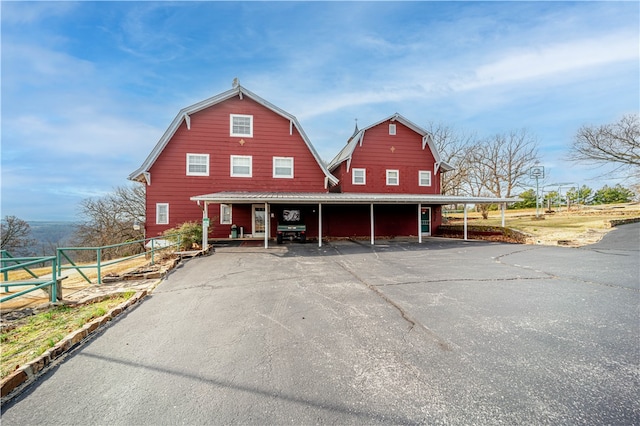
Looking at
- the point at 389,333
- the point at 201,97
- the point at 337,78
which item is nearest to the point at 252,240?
the point at 201,97

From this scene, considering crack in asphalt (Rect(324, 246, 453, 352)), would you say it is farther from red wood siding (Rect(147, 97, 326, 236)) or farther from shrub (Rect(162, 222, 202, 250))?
red wood siding (Rect(147, 97, 326, 236))

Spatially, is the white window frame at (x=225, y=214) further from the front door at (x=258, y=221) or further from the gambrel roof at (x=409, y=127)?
the gambrel roof at (x=409, y=127)

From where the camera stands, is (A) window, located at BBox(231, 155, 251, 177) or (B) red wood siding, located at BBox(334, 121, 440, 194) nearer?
(A) window, located at BBox(231, 155, 251, 177)

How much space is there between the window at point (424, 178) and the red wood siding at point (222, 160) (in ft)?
24.1

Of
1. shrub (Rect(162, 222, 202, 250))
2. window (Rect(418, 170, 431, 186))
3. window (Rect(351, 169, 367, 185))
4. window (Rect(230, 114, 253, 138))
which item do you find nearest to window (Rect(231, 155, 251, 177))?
window (Rect(230, 114, 253, 138))

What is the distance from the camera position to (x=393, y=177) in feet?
58.5

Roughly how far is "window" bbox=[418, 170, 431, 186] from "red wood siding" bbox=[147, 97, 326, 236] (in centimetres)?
734

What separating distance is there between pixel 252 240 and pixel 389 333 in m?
12.3

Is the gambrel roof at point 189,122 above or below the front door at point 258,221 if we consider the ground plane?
above

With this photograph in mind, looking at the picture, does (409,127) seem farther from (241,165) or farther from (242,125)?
(241,165)

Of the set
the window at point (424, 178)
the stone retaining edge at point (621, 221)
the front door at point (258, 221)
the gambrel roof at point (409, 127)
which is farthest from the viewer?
the window at point (424, 178)

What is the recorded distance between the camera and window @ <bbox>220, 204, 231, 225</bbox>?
1485cm

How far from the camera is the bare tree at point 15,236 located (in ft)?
69.5

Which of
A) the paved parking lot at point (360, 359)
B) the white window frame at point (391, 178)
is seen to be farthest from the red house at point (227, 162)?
the paved parking lot at point (360, 359)
